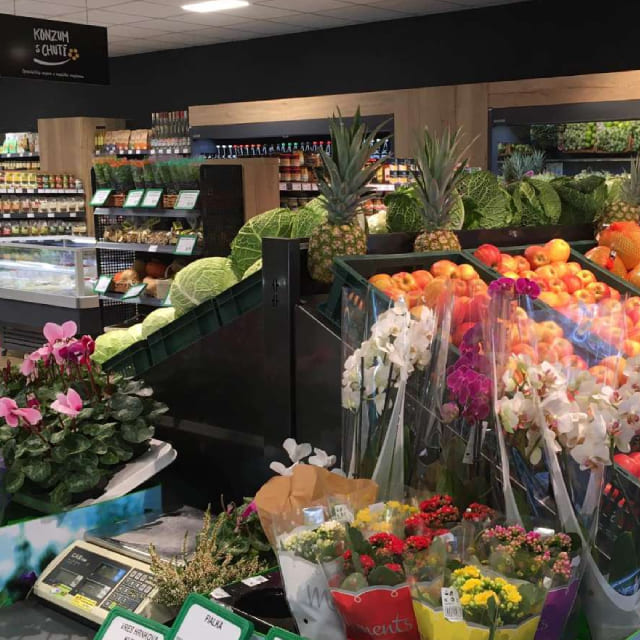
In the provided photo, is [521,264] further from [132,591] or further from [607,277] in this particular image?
[132,591]

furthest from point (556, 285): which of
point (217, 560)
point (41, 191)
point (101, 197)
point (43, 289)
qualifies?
point (41, 191)

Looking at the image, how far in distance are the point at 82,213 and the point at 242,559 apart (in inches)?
423

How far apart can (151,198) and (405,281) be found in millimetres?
4808

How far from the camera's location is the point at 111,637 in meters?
1.48

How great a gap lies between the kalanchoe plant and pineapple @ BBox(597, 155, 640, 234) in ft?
6.09

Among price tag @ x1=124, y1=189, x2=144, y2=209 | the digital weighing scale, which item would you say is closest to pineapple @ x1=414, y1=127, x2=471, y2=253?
the digital weighing scale

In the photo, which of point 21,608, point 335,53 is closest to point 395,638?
point 21,608

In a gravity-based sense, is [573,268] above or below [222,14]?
below

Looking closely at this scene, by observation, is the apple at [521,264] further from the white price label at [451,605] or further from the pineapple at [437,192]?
the white price label at [451,605]

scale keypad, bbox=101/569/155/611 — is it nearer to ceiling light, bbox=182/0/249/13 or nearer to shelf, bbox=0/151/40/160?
ceiling light, bbox=182/0/249/13

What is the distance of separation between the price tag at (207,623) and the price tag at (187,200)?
207 inches

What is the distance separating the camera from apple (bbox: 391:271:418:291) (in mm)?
2268

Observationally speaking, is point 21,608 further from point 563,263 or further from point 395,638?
point 563,263

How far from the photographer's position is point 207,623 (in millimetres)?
1369
